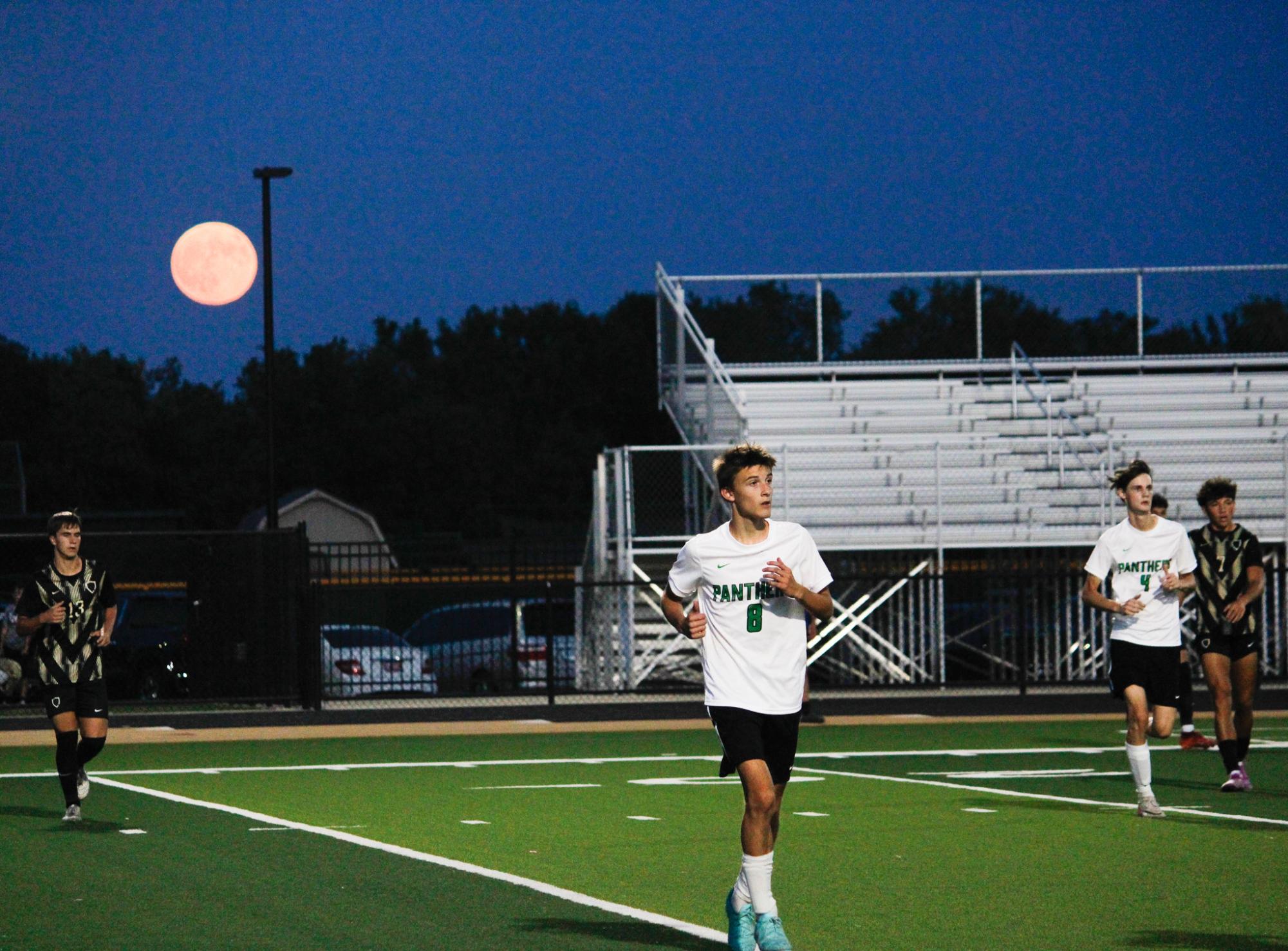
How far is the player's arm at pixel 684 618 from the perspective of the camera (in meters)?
7.18

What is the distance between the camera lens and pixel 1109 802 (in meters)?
11.8

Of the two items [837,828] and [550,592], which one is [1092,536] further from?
[837,828]

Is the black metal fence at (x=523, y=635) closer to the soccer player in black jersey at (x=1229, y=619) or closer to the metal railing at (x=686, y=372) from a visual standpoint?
the metal railing at (x=686, y=372)

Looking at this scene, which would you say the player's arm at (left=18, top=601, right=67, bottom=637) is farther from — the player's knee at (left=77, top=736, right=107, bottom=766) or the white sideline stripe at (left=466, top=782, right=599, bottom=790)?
the white sideline stripe at (left=466, top=782, right=599, bottom=790)

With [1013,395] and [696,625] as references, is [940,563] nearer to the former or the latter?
[1013,395]

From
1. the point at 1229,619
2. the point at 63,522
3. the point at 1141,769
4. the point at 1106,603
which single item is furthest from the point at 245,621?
the point at 1141,769

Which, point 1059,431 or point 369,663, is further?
point 1059,431

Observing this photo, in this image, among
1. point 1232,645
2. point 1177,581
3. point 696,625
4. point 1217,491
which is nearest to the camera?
point 696,625

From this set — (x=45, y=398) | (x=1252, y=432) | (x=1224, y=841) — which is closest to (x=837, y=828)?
(x=1224, y=841)

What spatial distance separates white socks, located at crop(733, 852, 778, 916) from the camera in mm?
6684

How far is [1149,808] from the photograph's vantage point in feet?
35.4

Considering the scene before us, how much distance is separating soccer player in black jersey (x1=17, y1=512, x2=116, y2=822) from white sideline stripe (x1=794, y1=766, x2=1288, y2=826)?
559cm

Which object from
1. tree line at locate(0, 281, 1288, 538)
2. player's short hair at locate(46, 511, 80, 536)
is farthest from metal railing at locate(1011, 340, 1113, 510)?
tree line at locate(0, 281, 1288, 538)

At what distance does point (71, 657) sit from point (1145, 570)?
6753mm
